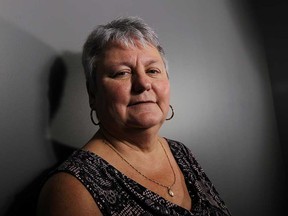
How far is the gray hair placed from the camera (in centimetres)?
94

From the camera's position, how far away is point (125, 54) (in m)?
0.92

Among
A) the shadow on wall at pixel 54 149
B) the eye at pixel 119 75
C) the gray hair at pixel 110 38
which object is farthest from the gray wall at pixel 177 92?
the eye at pixel 119 75

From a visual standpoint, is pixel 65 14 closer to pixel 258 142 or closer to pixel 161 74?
pixel 161 74

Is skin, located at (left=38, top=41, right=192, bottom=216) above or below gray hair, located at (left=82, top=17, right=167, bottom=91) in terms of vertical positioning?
below

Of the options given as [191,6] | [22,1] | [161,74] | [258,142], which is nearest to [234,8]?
[191,6]

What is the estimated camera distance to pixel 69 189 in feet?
2.39

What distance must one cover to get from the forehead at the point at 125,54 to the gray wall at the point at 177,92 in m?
0.21

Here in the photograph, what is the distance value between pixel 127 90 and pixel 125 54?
0.13 metres

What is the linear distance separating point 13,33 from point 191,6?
1.07 meters

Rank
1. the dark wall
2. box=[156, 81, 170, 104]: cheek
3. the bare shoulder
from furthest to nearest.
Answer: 1. the dark wall
2. box=[156, 81, 170, 104]: cheek
3. the bare shoulder

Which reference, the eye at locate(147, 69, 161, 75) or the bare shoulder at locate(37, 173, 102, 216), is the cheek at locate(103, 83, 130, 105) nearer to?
the eye at locate(147, 69, 161, 75)

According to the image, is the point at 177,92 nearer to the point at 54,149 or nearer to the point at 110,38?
the point at 110,38

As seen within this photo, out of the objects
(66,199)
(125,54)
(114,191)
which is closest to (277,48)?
(125,54)

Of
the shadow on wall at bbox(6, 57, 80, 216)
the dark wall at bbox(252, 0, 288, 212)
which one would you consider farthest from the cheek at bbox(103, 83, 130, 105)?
the dark wall at bbox(252, 0, 288, 212)
